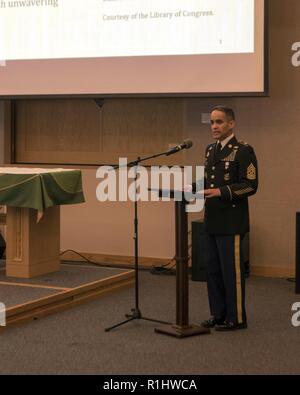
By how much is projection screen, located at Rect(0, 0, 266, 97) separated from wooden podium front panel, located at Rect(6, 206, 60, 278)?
61.1 inches

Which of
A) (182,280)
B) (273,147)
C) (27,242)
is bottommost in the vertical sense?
(182,280)

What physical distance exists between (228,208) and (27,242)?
172 cm

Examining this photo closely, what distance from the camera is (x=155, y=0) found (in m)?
6.64

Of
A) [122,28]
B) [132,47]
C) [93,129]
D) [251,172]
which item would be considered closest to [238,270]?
[251,172]

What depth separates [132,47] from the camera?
675 centimetres

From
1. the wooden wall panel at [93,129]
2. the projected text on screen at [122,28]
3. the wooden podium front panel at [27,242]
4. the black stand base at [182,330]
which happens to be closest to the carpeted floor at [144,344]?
the black stand base at [182,330]

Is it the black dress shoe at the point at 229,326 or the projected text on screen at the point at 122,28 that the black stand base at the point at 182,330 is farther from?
the projected text on screen at the point at 122,28

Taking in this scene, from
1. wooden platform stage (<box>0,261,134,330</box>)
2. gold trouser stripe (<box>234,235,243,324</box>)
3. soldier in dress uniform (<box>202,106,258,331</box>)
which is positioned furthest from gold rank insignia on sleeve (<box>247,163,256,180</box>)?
wooden platform stage (<box>0,261,134,330</box>)

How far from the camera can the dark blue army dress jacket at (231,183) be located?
476 cm

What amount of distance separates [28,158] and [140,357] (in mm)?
3752

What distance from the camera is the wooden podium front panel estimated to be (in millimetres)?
5777

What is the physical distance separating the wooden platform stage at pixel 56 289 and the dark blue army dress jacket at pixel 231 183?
49.4 inches

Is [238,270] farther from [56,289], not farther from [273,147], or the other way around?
[273,147]
